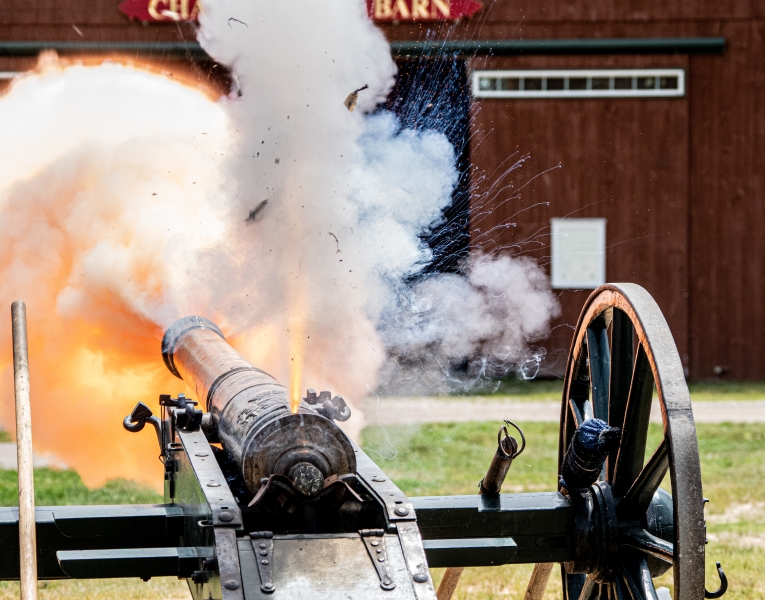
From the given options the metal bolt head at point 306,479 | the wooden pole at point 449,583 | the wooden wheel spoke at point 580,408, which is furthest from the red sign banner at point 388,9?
the metal bolt head at point 306,479

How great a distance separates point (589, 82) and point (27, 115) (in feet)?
28.2

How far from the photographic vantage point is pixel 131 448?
652 centimetres

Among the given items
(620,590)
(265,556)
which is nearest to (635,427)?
(620,590)

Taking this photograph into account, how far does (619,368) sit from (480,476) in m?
4.59

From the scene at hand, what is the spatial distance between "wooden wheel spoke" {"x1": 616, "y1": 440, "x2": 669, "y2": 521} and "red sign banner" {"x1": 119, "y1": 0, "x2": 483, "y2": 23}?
30.6 feet

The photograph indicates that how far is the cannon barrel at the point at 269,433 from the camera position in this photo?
127 inches

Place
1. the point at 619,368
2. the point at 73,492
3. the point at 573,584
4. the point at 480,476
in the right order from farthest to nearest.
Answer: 1. the point at 480,476
2. the point at 73,492
3. the point at 573,584
4. the point at 619,368

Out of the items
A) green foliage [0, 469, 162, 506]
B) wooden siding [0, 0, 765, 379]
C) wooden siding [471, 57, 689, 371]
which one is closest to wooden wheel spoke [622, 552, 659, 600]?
green foliage [0, 469, 162, 506]

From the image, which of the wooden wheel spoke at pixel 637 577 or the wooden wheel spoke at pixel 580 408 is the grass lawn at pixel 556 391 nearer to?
the wooden wheel spoke at pixel 580 408

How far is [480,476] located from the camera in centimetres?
852

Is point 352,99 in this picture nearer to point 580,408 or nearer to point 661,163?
point 580,408

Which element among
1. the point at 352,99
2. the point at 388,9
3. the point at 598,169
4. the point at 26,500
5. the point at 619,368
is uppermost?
the point at 388,9

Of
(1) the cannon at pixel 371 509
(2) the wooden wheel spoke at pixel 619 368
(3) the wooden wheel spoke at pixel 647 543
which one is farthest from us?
(2) the wooden wheel spoke at pixel 619 368

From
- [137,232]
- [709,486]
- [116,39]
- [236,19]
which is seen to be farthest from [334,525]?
[116,39]
